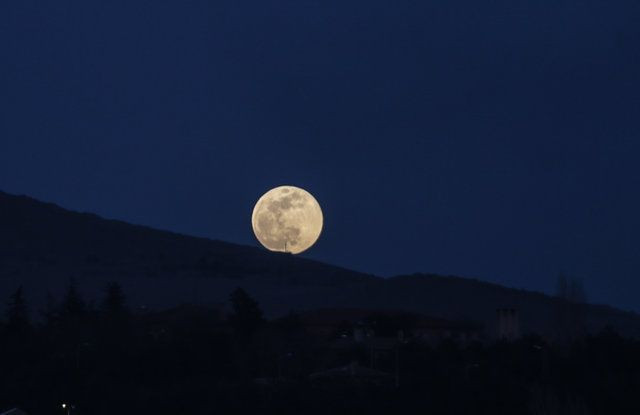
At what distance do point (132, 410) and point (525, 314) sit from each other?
5344cm

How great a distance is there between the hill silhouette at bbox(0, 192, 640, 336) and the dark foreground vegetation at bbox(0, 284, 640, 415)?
24645mm

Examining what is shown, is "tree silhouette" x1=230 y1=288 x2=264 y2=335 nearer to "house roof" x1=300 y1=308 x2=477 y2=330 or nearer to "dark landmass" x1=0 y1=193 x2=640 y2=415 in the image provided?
"dark landmass" x1=0 y1=193 x2=640 y2=415

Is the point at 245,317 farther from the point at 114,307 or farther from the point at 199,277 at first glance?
the point at 199,277

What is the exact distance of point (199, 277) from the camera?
103m

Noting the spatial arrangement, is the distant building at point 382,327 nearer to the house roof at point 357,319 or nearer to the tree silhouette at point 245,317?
the house roof at point 357,319

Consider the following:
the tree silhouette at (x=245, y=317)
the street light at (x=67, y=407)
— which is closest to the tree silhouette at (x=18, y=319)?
the tree silhouette at (x=245, y=317)

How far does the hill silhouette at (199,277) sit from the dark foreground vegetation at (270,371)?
24.6 meters

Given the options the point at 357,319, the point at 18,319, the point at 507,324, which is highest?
the point at 357,319

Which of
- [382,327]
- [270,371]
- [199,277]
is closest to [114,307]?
[382,327]

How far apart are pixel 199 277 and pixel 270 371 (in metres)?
53.2

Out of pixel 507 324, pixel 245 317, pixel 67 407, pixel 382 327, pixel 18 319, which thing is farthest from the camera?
pixel 382 327

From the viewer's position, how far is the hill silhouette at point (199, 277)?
92312 millimetres

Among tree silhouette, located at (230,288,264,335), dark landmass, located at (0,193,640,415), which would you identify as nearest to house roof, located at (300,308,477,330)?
dark landmass, located at (0,193,640,415)

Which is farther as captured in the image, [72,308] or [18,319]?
[72,308]
